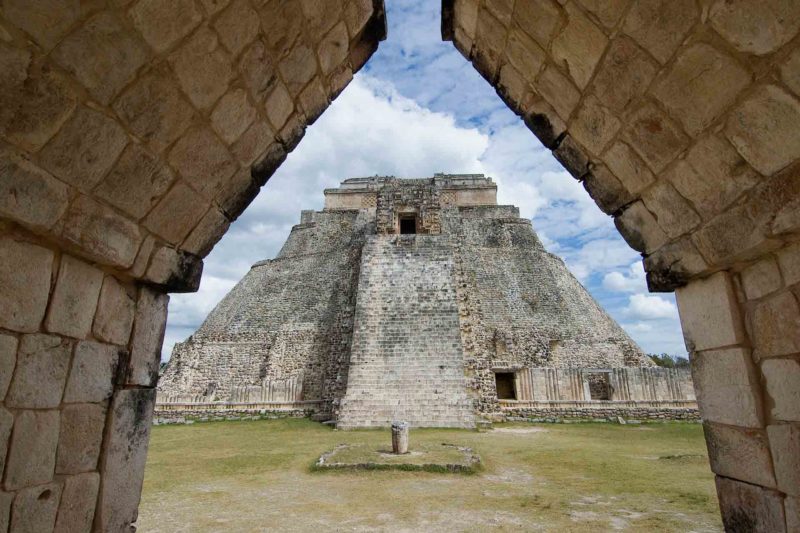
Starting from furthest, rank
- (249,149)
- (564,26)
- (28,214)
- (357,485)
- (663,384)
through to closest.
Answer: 1. (663,384)
2. (357,485)
3. (249,149)
4. (564,26)
5. (28,214)

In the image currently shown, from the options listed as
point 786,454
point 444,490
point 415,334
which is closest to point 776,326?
point 786,454

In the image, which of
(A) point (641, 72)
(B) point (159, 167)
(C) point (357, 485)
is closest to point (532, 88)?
(A) point (641, 72)

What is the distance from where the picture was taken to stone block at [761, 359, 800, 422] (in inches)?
68.6

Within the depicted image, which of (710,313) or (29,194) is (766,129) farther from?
→ (29,194)

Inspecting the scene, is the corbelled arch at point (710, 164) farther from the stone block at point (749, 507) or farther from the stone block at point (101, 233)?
the stone block at point (101, 233)

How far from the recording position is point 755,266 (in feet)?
6.40

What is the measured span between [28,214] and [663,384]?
15.7 meters

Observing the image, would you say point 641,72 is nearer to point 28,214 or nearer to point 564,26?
point 564,26

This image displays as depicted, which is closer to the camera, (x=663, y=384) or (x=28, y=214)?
(x=28, y=214)

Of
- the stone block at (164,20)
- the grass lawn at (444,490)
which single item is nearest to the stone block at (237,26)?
the stone block at (164,20)

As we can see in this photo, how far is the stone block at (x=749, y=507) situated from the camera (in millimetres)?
1828

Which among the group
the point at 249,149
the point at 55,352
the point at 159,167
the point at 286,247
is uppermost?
the point at 286,247

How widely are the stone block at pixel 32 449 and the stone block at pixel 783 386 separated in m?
3.07

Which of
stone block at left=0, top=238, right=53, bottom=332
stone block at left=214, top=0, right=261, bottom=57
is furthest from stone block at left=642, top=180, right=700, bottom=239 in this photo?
stone block at left=0, top=238, right=53, bottom=332
